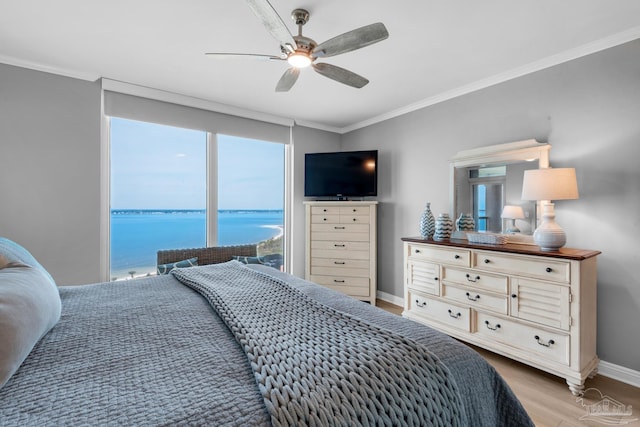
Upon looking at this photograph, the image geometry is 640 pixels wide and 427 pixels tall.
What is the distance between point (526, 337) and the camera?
221cm

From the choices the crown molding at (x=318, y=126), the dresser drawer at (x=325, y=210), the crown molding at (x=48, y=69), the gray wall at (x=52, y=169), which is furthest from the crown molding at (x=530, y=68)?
the gray wall at (x=52, y=169)

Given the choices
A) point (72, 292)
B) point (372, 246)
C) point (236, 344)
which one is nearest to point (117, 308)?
point (72, 292)

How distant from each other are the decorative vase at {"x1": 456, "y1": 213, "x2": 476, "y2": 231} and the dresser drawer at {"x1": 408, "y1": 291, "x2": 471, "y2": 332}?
0.77m

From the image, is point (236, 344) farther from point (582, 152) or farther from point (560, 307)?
point (582, 152)

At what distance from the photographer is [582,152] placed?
231cm

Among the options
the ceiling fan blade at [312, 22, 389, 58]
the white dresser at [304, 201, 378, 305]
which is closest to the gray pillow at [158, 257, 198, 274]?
the white dresser at [304, 201, 378, 305]

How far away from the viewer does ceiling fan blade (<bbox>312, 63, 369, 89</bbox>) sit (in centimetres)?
202

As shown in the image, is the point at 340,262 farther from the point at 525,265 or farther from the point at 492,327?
the point at 525,265

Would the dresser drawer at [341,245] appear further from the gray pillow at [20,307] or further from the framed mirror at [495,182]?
the gray pillow at [20,307]

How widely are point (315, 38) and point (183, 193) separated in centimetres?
230

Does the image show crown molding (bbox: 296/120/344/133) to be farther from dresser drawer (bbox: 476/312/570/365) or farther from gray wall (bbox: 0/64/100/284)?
dresser drawer (bbox: 476/312/570/365)

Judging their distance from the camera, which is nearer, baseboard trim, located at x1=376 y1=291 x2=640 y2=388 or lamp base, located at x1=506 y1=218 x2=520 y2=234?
baseboard trim, located at x1=376 y1=291 x2=640 y2=388

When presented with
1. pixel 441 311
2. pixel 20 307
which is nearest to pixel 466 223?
pixel 441 311

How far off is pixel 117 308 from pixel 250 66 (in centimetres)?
216
